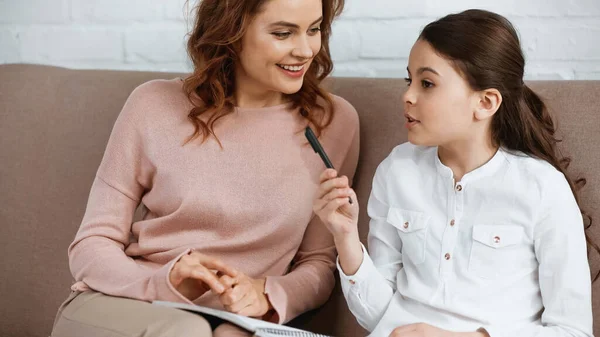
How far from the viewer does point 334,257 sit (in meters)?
1.61

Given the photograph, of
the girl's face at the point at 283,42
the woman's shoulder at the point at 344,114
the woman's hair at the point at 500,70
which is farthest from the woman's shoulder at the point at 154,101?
the woman's hair at the point at 500,70

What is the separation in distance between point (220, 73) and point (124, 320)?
0.52 metres

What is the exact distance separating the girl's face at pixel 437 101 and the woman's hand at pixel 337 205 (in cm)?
15

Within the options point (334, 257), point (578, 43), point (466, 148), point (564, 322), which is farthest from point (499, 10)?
point (564, 322)

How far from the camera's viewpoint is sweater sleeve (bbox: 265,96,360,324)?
1.48 metres

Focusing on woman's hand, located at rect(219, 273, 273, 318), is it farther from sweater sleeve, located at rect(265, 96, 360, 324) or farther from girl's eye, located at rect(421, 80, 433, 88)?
girl's eye, located at rect(421, 80, 433, 88)

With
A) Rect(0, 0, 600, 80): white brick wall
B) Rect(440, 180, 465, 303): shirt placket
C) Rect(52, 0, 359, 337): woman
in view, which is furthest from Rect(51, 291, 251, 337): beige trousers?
Rect(0, 0, 600, 80): white brick wall

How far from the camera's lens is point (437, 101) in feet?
4.40

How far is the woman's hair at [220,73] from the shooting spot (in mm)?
1556

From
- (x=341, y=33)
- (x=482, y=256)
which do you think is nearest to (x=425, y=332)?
(x=482, y=256)

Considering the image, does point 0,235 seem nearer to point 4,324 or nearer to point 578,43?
point 4,324

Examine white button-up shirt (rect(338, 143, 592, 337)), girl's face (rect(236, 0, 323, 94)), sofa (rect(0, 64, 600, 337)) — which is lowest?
sofa (rect(0, 64, 600, 337))

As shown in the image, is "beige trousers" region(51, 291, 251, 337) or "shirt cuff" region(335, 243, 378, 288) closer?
"beige trousers" region(51, 291, 251, 337)

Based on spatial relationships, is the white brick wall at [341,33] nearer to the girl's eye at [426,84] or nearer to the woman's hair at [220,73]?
the woman's hair at [220,73]
